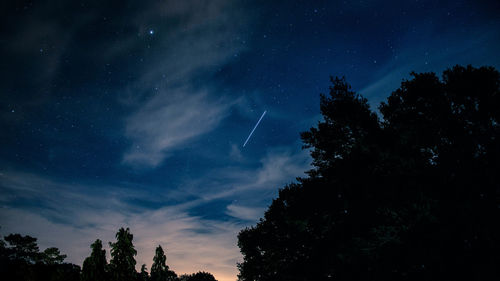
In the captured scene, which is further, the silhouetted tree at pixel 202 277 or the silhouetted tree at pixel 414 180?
the silhouetted tree at pixel 202 277

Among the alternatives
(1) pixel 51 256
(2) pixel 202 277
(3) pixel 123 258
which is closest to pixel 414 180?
(3) pixel 123 258

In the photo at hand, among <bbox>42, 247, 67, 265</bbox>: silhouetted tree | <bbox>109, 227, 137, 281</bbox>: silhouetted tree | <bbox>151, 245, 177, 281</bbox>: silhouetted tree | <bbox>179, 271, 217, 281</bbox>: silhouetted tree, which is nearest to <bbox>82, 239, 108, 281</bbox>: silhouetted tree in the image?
<bbox>109, 227, 137, 281</bbox>: silhouetted tree

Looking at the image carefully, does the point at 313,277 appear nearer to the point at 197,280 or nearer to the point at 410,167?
the point at 410,167

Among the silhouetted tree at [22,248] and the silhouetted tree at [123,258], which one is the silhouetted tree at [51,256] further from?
the silhouetted tree at [123,258]

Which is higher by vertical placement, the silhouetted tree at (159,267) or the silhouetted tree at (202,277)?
the silhouetted tree at (159,267)

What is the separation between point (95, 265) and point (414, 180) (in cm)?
Answer: 1752

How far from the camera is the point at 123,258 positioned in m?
13.5

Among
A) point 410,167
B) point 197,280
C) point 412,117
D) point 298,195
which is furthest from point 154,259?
point 197,280

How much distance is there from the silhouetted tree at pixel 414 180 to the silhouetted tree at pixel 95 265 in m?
11.8

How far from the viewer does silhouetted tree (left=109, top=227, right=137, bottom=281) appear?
13.0 metres

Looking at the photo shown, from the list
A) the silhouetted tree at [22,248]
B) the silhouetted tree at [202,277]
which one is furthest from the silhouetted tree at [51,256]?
the silhouetted tree at [202,277]

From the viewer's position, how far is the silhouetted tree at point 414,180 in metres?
11.1

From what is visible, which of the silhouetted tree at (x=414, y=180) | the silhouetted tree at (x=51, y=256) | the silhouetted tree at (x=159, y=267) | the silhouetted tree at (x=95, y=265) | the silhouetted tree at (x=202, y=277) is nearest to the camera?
the silhouetted tree at (x=414, y=180)

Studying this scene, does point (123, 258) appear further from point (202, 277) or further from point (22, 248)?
point (202, 277)
